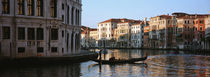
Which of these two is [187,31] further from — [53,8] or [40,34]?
[40,34]

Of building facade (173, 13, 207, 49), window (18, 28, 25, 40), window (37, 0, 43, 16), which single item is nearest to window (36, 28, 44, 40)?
window (18, 28, 25, 40)

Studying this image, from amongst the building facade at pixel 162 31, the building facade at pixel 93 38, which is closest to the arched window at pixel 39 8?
the building facade at pixel 162 31

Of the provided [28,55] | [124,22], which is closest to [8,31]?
[28,55]

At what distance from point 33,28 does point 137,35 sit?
285ft

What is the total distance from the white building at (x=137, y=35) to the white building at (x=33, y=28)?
80119 millimetres

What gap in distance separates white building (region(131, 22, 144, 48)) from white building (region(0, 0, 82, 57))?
80.1 metres

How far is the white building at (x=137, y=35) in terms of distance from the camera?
11175 cm

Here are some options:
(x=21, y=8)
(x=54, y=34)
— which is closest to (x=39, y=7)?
(x=21, y=8)

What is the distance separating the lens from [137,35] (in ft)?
374

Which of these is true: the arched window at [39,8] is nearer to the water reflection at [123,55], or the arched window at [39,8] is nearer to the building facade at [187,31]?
the water reflection at [123,55]

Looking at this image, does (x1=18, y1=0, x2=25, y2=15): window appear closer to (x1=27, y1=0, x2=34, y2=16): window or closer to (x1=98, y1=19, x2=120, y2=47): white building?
(x1=27, y1=0, x2=34, y2=16): window

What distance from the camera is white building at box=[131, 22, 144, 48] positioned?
367 ft

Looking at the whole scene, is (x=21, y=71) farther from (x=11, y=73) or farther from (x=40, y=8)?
(x=40, y=8)

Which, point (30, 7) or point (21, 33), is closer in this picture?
point (21, 33)
